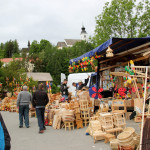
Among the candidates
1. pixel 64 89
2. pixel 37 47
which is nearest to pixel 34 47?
pixel 37 47

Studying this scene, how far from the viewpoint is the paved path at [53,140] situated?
584cm

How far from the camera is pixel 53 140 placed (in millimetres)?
6648

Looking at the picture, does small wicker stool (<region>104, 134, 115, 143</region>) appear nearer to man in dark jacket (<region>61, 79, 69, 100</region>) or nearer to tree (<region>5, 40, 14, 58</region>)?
man in dark jacket (<region>61, 79, 69, 100</region>)

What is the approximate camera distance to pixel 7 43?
73375 millimetres

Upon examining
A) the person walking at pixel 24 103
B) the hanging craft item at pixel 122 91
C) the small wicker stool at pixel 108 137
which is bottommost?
the small wicker stool at pixel 108 137

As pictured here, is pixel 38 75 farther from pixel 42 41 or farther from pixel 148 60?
pixel 148 60

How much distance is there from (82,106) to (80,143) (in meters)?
2.59

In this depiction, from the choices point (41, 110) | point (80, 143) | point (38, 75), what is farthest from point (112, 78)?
point (38, 75)

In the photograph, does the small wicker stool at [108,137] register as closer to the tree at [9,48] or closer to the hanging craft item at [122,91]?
the hanging craft item at [122,91]

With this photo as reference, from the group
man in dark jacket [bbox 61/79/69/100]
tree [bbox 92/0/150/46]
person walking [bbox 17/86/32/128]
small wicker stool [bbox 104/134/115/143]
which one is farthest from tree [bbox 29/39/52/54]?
small wicker stool [bbox 104/134/115/143]

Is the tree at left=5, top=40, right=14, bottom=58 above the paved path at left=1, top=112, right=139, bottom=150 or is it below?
above

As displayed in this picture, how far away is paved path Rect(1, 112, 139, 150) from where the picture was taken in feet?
19.2

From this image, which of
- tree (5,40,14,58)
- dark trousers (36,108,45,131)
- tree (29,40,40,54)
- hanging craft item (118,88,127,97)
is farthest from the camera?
tree (5,40,14,58)

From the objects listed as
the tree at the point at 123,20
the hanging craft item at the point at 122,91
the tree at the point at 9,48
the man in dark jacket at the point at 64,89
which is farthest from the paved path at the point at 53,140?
the tree at the point at 9,48
